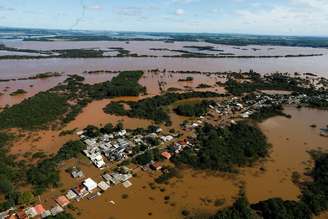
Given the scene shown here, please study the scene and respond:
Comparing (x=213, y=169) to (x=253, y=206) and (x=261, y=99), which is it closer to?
(x=253, y=206)

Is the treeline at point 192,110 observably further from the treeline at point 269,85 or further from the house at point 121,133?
the treeline at point 269,85

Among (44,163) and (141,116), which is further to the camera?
(141,116)

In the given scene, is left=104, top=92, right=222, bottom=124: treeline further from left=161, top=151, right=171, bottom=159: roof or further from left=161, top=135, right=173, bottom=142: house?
left=161, top=151, right=171, bottom=159: roof

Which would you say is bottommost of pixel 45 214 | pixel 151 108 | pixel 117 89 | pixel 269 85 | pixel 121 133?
pixel 45 214

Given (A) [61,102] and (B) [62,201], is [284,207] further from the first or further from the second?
(A) [61,102]

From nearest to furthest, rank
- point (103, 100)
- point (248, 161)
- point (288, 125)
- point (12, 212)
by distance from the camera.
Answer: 1. point (12, 212)
2. point (248, 161)
3. point (288, 125)
4. point (103, 100)

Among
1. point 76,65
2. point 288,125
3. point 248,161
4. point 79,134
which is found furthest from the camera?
point 76,65

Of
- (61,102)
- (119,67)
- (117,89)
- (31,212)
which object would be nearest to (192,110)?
(117,89)

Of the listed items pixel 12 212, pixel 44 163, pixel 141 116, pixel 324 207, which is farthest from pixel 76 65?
pixel 324 207
